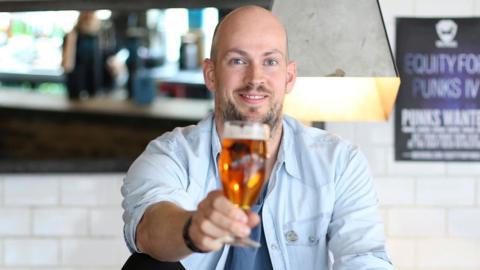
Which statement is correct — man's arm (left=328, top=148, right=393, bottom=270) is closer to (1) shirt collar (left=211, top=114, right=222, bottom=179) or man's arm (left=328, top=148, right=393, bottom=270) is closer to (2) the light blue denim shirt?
(2) the light blue denim shirt

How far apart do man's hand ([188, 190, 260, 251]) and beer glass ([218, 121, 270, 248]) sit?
0.13 feet

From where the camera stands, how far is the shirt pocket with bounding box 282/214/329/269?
2441mm

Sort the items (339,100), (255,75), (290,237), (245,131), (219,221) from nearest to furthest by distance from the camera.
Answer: (219,221), (245,131), (255,75), (290,237), (339,100)

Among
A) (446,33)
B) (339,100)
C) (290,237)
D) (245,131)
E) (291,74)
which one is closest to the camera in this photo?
(245,131)

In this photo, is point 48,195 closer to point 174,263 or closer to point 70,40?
point 174,263

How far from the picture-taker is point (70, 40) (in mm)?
6230

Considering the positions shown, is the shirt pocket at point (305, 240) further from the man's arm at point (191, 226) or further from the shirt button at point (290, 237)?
the man's arm at point (191, 226)

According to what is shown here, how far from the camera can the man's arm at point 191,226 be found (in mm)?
1535

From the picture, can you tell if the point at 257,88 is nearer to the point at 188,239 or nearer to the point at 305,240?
the point at 305,240

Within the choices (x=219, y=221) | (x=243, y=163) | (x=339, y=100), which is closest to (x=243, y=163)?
(x=243, y=163)

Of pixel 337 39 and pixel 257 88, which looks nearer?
pixel 257 88

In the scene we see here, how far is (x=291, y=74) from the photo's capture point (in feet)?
8.36

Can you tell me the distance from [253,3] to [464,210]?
1171mm

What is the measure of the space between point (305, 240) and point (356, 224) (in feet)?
0.48
